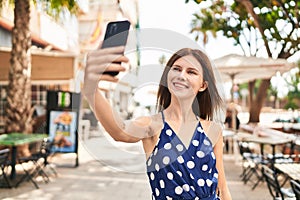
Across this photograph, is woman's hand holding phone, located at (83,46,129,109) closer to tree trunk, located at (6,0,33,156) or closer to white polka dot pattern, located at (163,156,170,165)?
white polka dot pattern, located at (163,156,170,165)

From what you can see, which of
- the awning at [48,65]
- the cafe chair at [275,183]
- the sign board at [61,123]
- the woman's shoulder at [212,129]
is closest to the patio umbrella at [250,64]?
the sign board at [61,123]

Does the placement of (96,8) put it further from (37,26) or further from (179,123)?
(179,123)

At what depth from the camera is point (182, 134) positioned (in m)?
1.24

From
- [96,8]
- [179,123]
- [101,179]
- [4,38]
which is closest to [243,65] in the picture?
[101,179]

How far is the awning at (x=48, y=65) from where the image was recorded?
10.4 m

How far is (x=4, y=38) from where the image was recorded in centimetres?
1196

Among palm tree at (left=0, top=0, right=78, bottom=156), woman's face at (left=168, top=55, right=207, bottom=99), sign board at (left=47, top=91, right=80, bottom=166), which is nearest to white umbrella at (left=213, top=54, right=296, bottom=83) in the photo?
sign board at (left=47, top=91, right=80, bottom=166)

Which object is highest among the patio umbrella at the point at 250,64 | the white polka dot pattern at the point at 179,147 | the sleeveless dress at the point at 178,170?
the patio umbrella at the point at 250,64

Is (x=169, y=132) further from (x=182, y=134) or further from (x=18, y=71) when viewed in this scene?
(x=18, y=71)

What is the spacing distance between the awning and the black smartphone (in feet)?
32.4

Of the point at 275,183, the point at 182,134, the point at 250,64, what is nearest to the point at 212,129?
the point at 182,134

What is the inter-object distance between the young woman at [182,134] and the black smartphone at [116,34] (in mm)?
354

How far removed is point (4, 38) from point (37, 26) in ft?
6.07

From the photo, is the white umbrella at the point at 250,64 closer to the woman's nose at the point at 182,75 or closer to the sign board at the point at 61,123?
the sign board at the point at 61,123
